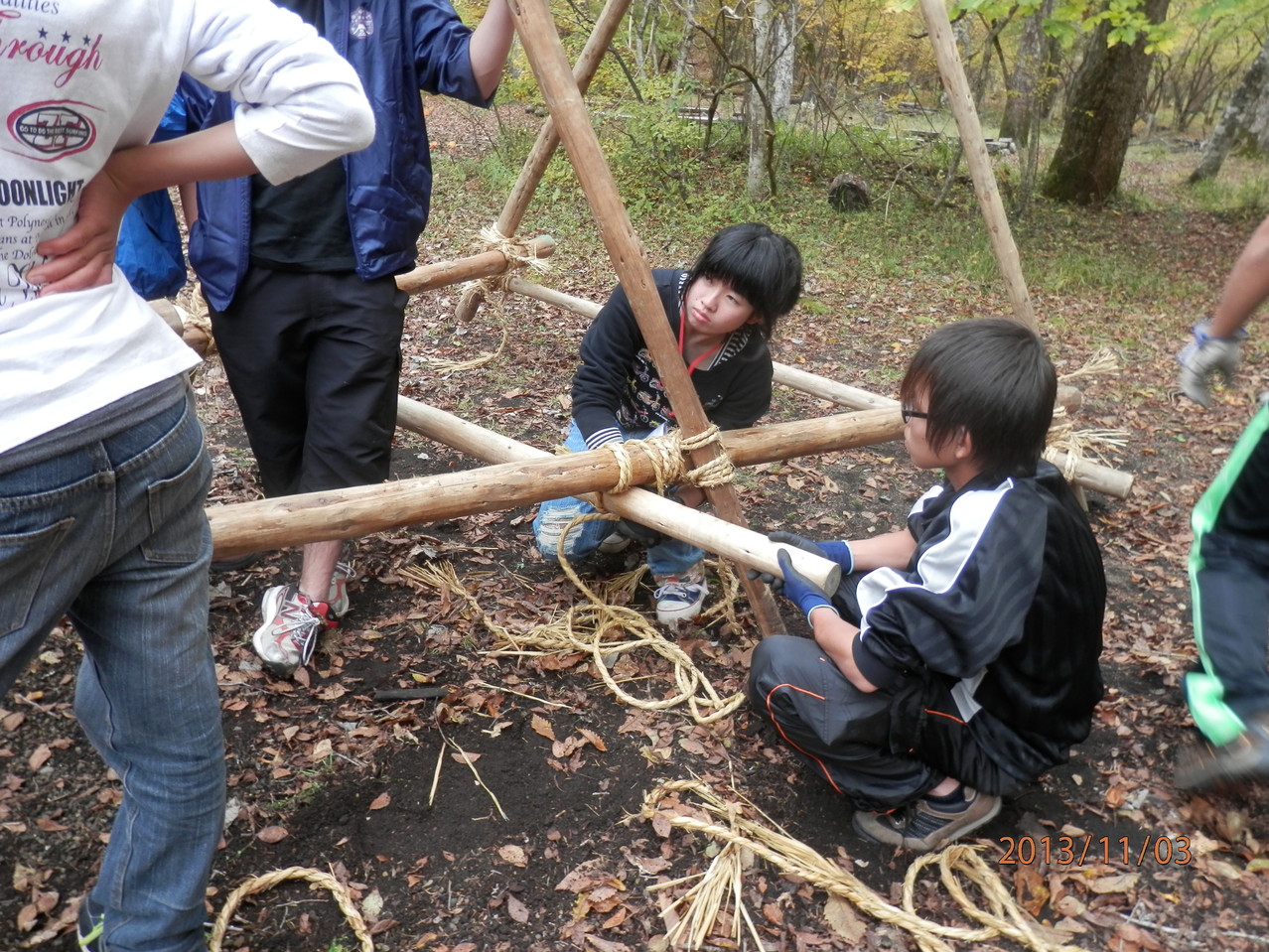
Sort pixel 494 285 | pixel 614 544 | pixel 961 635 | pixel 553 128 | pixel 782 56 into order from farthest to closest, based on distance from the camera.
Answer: pixel 782 56 → pixel 494 285 → pixel 553 128 → pixel 614 544 → pixel 961 635

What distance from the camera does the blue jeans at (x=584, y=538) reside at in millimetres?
3328

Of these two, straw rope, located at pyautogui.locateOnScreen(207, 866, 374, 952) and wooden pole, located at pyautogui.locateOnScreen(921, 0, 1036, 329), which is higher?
wooden pole, located at pyautogui.locateOnScreen(921, 0, 1036, 329)

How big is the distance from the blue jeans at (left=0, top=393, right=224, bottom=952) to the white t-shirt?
3.7 inches

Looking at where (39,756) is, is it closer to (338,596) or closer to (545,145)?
(338,596)

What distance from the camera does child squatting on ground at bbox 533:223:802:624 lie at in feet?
9.61

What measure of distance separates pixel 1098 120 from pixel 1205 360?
952cm

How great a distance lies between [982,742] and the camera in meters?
2.29

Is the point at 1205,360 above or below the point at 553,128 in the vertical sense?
below

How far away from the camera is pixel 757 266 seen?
2871 millimetres

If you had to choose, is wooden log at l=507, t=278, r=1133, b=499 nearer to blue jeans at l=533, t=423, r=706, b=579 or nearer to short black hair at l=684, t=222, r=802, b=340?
short black hair at l=684, t=222, r=802, b=340

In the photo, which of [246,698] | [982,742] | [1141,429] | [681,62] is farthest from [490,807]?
[681,62]

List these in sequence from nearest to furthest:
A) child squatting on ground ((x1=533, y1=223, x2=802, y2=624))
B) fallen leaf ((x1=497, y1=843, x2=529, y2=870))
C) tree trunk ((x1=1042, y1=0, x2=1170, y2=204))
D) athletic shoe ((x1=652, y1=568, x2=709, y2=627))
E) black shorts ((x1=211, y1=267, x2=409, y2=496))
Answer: fallen leaf ((x1=497, y1=843, x2=529, y2=870)) < black shorts ((x1=211, y1=267, x2=409, y2=496)) < child squatting on ground ((x1=533, y1=223, x2=802, y2=624)) < athletic shoe ((x1=652, y1=568, x2=709, y2=627)) < tree trunk ((x1=1042, y1=0, x2=1170, y2=204))

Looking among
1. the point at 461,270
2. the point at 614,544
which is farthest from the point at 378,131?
the point at 461,270

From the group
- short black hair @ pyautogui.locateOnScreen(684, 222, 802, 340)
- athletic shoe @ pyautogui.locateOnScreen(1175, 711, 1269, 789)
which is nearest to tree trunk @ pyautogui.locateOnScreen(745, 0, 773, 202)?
short black hair @ pyautogui.locateOnScreen(684, 222, 802, 340)
